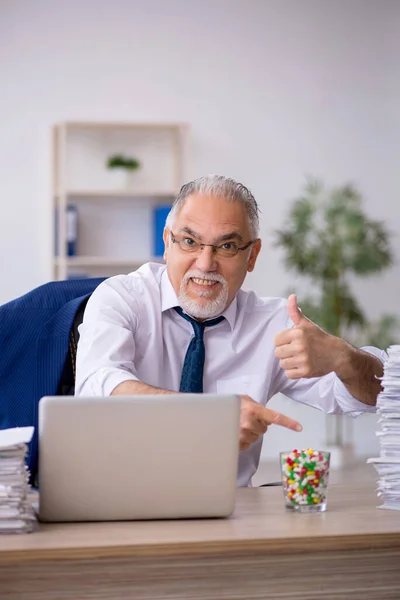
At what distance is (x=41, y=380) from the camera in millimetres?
2254

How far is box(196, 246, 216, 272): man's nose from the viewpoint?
232cm

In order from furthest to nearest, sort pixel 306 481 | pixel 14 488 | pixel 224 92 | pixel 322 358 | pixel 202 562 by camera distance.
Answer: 1. pixel 224 92
2. pixel 322 358
3. pixel 306 481
4. pixel 14 488
5. pixel 202 562

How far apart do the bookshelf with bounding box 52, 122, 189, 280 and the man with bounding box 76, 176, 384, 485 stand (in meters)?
3.84

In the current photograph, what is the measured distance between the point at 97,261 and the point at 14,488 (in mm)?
4761

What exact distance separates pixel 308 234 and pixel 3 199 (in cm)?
207

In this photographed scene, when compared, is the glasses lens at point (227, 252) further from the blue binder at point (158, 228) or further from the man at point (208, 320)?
the blue binder at point (158, 228)

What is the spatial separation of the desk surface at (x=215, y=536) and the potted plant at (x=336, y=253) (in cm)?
472

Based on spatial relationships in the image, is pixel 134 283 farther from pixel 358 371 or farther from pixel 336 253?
pixel 336 253

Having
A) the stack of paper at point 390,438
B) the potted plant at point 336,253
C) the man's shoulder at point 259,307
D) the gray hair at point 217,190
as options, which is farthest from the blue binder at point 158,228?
the stack of paper at point 390,438

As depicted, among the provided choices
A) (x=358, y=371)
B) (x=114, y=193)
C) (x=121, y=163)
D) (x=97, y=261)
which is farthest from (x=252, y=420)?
(x=121, y=163)

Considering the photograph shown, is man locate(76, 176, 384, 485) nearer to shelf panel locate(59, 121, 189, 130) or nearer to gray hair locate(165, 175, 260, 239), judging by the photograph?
gray hair locate(165, 175, 260, 239)

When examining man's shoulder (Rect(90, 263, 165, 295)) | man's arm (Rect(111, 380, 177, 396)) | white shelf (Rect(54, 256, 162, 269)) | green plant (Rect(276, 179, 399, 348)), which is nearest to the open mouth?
man's shoulder (Rect(90, 263, 165, 295))

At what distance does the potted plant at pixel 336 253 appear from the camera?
620cm

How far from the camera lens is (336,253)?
6.21 m
